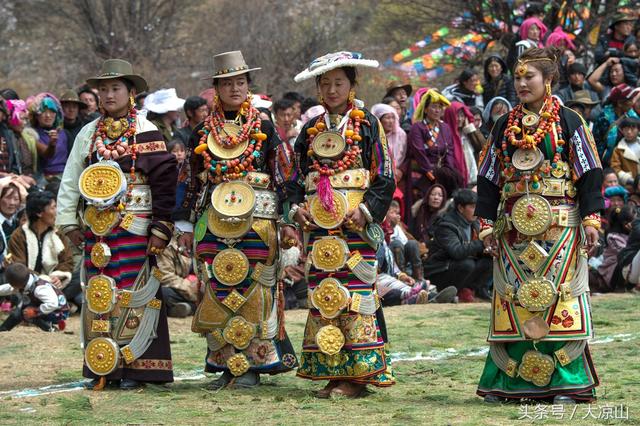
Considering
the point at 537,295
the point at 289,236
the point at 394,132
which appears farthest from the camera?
the point at 394,132

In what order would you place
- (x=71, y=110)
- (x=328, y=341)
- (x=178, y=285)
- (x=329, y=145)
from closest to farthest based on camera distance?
(x=328, y=341) < (x=329, y=145) < (x=178, y=285) < (x=71, y=110)

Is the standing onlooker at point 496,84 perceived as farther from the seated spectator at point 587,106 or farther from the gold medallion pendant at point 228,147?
the gold medallion pendant at point 228,147

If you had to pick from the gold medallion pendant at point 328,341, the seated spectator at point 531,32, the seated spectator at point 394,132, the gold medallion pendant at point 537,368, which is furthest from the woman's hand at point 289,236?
the seated spectator at point 531,32

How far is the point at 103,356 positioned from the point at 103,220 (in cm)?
93

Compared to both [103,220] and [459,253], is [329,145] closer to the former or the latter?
[103,220]

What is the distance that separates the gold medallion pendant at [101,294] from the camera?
8.98m

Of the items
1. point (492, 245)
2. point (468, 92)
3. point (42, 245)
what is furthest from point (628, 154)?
point (492, 245)

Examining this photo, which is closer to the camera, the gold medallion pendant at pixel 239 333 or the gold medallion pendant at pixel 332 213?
the gold medallion pendant at pixel 332 213

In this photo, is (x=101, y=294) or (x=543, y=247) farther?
(x=101, y=294)

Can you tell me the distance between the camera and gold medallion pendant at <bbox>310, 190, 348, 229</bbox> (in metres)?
8.52

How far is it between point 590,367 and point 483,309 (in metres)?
5.43

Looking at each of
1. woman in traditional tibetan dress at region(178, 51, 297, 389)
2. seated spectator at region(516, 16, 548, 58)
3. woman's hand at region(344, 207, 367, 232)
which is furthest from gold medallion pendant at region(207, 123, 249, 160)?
seated spectator at region(516, 16, 548, 58)

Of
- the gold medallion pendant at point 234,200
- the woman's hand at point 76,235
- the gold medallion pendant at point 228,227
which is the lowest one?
the woman's hand at point 76,235

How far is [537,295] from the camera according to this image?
801 centimetres
